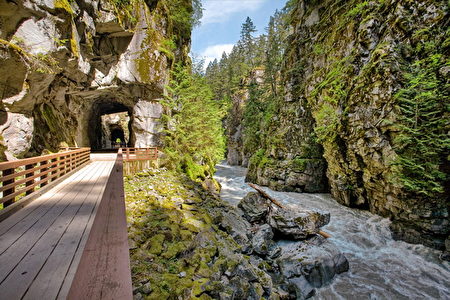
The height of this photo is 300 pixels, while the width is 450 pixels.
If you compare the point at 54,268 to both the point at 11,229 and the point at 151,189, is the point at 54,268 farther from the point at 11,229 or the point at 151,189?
the point at 151,189

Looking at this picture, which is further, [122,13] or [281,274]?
[122,13]

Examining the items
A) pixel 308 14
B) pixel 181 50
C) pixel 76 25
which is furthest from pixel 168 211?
pixel 308 14

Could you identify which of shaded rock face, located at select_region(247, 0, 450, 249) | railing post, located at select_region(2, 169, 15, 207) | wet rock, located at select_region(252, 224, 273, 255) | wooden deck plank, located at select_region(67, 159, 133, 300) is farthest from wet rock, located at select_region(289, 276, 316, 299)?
railing post, located at select_region(2, 169, 15, 207)

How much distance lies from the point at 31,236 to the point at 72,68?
11.3 metres

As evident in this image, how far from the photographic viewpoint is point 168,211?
7062mm

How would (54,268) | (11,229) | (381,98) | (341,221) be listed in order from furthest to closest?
1. (341,221)
2. (381,98)
3. (11,229)
4. (54,268)

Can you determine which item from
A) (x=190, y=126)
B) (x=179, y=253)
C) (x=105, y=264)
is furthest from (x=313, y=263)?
(x=190, y=126)

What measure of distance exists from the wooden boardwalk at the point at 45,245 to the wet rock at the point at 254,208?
305 inches

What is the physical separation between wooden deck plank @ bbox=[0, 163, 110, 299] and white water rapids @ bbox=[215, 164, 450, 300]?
6.98m

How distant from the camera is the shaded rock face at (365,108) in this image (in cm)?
874

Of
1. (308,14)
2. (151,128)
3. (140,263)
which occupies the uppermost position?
(308,14)

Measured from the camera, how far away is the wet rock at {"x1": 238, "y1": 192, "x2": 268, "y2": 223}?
Result: 10405 mm

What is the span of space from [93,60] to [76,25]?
2682 mm

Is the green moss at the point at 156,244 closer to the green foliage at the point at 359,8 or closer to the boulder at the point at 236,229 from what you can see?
the boulder at the point at 236,229
